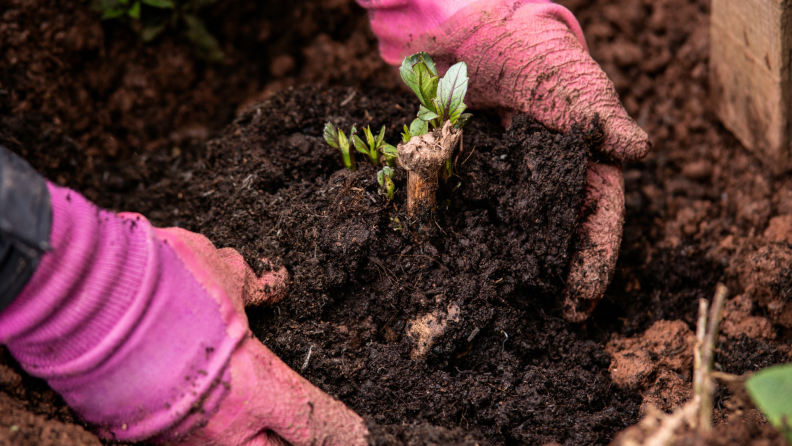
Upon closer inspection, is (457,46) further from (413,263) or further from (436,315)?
(436,315)

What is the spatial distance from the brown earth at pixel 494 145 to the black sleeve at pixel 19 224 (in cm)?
34

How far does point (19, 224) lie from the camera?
3.40 ft

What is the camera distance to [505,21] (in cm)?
173

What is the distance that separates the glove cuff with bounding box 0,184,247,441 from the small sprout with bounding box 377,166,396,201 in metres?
0.56

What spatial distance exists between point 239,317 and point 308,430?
0.32m

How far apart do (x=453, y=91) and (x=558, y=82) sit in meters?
0.36

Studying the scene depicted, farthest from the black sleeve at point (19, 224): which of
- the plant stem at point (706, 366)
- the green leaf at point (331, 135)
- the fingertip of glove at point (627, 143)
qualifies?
the fingertip of glove at point (627, 143)

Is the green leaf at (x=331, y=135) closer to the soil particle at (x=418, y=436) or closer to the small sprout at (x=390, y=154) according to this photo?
the small sprout at (x=390, y=154)

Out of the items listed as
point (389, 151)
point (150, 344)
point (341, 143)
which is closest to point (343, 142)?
point (341, 143)

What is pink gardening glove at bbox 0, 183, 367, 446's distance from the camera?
116 centimetres

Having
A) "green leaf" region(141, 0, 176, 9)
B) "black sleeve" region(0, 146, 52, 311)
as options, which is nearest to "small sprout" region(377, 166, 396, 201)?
"black sleeve" region(0, 146, 52, 311)

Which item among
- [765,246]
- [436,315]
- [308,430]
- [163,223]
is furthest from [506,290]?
[163,223]

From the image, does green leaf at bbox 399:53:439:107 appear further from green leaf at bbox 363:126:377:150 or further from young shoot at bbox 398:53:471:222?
green leaf at bbox 363:126:377:150

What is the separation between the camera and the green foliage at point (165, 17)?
7.27 ft
